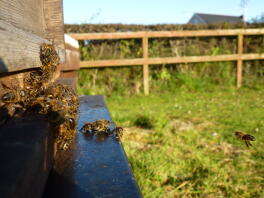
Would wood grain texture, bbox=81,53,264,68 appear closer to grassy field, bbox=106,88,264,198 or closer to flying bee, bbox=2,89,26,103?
grassy field, bbox=106,88,264,198

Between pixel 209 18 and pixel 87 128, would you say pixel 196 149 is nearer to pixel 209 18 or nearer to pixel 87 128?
pixel 87 128

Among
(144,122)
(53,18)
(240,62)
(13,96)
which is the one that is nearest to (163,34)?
(240,62)

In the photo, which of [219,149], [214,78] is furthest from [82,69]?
[219,149]

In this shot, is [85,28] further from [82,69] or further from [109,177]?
[109,177]

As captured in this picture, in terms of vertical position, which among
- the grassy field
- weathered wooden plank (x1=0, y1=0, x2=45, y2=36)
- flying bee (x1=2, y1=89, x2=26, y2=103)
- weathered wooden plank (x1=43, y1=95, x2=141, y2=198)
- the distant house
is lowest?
the grassy field

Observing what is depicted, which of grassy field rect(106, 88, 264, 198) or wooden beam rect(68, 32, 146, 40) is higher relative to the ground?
wooden beam rect(68, 32, 146, 40)

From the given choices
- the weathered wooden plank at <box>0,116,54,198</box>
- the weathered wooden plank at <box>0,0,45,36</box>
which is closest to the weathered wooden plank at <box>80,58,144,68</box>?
the weathered wooden plank at <box>0,0,45,36</box>
